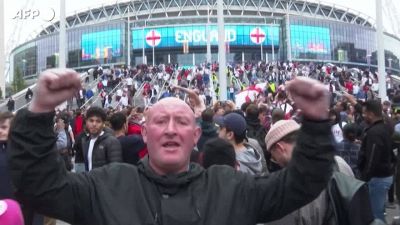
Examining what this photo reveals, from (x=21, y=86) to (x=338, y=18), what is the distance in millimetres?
51755

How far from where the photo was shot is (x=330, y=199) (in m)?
3.19

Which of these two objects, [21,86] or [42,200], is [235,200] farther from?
[21,86]

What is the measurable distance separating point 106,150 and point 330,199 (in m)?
3.51

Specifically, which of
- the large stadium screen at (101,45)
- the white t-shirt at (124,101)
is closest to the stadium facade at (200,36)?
the large stadium screen at (101,45)

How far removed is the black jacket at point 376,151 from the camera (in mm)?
6473

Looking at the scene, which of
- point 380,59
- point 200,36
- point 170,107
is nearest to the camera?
point 170,107

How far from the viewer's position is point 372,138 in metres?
6.48

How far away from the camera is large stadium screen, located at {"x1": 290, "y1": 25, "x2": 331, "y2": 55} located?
268 feet

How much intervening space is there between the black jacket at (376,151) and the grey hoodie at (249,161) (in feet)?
5.93

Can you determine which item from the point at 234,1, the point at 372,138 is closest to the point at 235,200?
the point at 372,138

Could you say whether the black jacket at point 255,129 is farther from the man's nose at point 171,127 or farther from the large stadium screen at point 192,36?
the large stadium screen at point 192,36

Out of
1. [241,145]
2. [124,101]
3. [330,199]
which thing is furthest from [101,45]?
[330,199]

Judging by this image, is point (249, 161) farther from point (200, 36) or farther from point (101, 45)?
point (101, 45)

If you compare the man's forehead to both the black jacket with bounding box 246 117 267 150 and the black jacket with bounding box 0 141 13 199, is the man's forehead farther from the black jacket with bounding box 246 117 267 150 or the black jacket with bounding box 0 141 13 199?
the black jacket with bounding box 246 117 267 150
